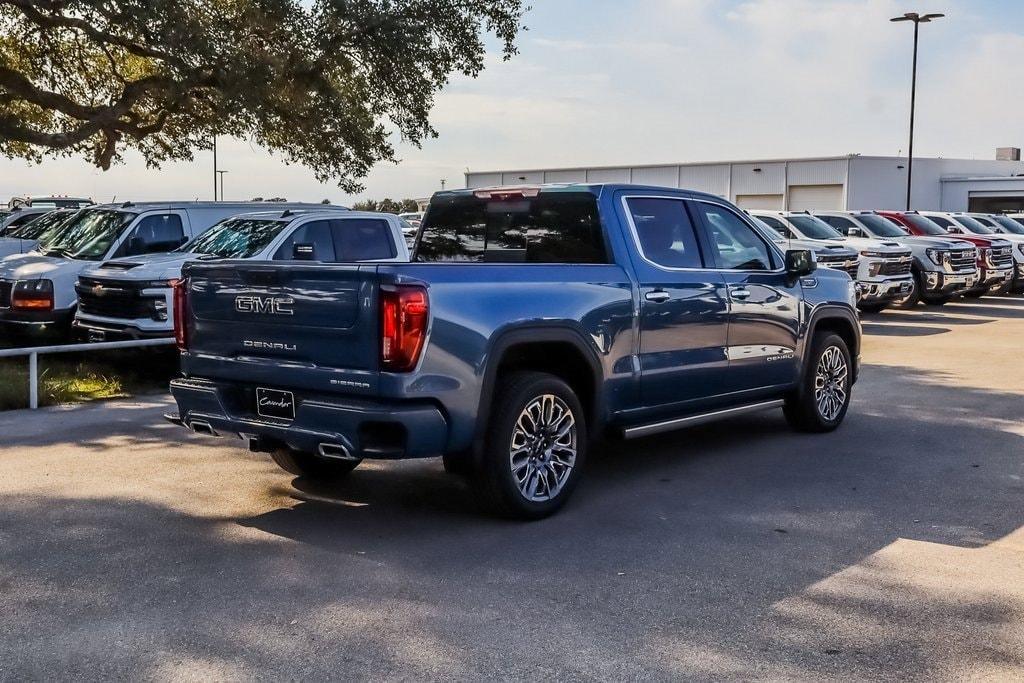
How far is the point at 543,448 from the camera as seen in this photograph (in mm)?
6605

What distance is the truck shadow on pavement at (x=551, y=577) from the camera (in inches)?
177

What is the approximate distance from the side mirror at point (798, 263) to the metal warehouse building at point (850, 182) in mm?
49951

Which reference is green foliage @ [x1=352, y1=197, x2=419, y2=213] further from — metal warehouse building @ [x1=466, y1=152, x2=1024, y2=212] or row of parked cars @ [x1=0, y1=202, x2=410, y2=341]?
row of parked cars @ [x1=0, y1=202, x2=410, y2=341]

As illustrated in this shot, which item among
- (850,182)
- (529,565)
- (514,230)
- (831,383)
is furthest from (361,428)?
(850,182)

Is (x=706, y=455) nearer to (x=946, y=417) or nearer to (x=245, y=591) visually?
(x=946, y=417)

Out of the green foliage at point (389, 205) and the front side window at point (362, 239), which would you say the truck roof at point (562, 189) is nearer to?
the front side window at point (362, 239)

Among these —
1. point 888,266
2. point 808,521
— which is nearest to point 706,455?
point 808,521

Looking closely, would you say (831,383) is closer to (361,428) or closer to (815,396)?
(815,396)

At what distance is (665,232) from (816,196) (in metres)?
56.8

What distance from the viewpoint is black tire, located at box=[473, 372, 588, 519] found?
6277mm

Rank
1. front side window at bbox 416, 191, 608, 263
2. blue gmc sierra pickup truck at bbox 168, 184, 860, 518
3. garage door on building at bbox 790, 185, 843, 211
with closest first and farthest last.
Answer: blue gmc sierra pickup truck at bbox 168, 184, 860, 518 → front side window at bbox 416, 191, 608, 263 → garage door on building at bbox 790, 185, 843, 211

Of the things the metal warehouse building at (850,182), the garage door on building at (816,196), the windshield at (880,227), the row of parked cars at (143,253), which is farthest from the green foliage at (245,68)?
the garage door on building at (816,196)

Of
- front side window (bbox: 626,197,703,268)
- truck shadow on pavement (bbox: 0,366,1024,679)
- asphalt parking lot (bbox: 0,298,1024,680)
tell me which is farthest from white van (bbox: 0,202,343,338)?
front side window (bbox: 626,197,703,268)

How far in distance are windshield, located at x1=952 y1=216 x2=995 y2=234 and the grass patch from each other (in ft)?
66.4
